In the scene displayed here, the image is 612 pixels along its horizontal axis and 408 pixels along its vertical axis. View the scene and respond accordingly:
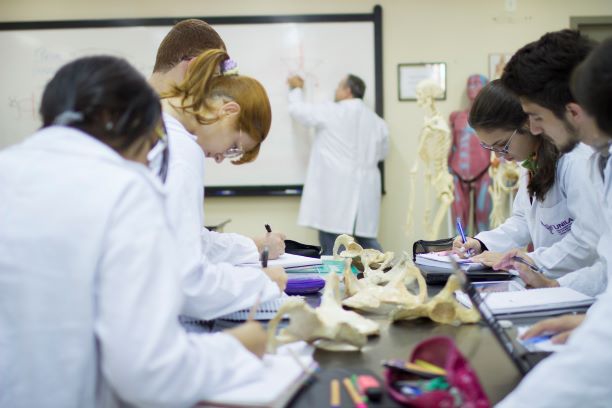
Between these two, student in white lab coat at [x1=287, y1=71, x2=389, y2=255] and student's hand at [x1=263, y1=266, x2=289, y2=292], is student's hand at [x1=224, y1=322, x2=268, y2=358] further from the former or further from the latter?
student in white lab coat at [x1=287, y1=71, x2=389, y2=255]

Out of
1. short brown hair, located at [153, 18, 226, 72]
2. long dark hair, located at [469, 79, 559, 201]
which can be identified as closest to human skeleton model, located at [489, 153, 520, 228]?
long dark hair, located at [469, 79, 559, 201]

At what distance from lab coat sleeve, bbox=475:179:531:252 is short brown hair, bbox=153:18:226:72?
4.45ft

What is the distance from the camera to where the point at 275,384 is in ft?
3.09

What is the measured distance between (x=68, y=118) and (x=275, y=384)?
0.57m

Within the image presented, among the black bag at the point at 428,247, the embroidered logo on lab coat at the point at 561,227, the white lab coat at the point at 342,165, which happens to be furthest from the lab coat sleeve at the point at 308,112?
the embroidered logo on lab coat at the point at 561,227

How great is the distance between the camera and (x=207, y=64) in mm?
1501

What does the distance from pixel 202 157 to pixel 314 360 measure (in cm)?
63

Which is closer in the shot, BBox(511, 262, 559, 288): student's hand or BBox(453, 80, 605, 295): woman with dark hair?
BBox(511, 262, 559, 288): student's hand

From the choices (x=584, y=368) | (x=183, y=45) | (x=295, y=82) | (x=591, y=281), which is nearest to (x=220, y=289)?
(x=584, y=368)

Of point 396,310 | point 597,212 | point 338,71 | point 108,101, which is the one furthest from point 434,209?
point 108,101

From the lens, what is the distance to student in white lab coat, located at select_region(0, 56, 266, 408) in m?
0.82

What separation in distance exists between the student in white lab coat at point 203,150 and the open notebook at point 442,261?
0.63m

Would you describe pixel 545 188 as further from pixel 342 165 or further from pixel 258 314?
pixel 342 165

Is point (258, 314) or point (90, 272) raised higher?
point (90, 272)
